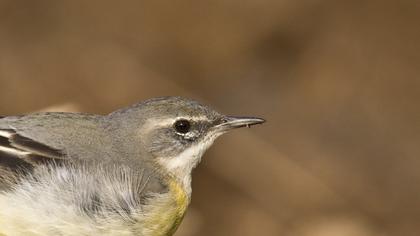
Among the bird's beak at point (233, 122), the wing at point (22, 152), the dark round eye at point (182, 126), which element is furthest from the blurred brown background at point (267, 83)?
the wing at point (22, 152)

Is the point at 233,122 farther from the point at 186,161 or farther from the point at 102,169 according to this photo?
the point at 102,169

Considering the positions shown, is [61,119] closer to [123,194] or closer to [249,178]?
[123,194]

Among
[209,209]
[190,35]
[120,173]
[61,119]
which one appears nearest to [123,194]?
[120,173]

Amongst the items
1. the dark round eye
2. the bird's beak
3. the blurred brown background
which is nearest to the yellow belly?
the dark round eye

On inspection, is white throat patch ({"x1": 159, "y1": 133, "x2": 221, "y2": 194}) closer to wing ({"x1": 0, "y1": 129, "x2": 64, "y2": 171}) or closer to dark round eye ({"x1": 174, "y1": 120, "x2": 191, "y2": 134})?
dark round eye ({"x1": 174, "y1": 120, "x2": 191, "y2": 134})

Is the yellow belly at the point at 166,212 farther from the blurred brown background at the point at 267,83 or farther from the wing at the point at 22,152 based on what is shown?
the blurred brown background at the point at 267,83

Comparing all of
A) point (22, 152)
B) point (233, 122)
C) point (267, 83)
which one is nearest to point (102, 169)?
point (22, 152)
